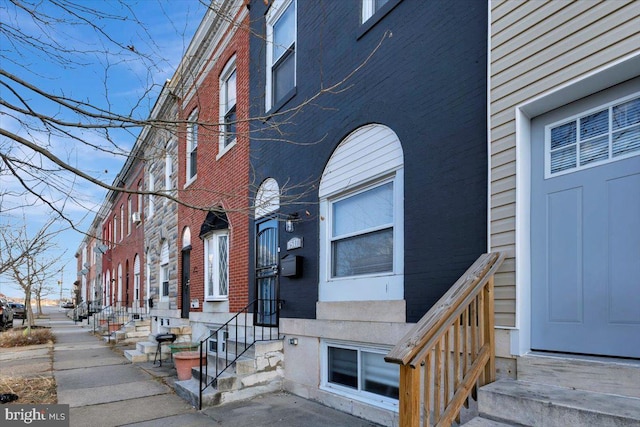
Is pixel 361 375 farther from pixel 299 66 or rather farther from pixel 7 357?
pixel 7 357

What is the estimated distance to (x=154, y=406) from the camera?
19.5 feet

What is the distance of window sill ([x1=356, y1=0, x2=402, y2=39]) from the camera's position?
5.17 m

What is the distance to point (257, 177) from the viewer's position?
8141mm

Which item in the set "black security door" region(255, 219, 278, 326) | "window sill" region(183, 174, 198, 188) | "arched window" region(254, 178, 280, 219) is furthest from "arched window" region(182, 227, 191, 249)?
"arched window" region(254, 178, 280, 219)

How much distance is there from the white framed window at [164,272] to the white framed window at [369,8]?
9681mm

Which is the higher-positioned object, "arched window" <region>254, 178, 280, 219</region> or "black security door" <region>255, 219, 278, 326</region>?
"arched window" <region>254, 178, 280, 219</region>

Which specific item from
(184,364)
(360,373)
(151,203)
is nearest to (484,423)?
(360,373)

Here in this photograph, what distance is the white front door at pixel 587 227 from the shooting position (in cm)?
299

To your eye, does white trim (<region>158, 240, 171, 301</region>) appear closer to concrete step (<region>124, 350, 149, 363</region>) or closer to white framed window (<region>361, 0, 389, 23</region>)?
concrete step (<region>124, 350, 149, 363</region>)

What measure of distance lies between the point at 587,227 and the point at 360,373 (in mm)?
3140

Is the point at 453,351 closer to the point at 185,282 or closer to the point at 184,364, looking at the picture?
the point at 184,364

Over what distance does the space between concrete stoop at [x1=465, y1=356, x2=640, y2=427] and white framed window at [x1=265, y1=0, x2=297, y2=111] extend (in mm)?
5563

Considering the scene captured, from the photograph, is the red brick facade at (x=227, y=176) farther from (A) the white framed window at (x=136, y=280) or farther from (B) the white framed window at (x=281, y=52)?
(A) the white framed window at (x=136, y=280)

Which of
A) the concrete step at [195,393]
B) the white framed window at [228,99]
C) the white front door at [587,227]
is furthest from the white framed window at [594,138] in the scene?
the white framed window at [228,99]
